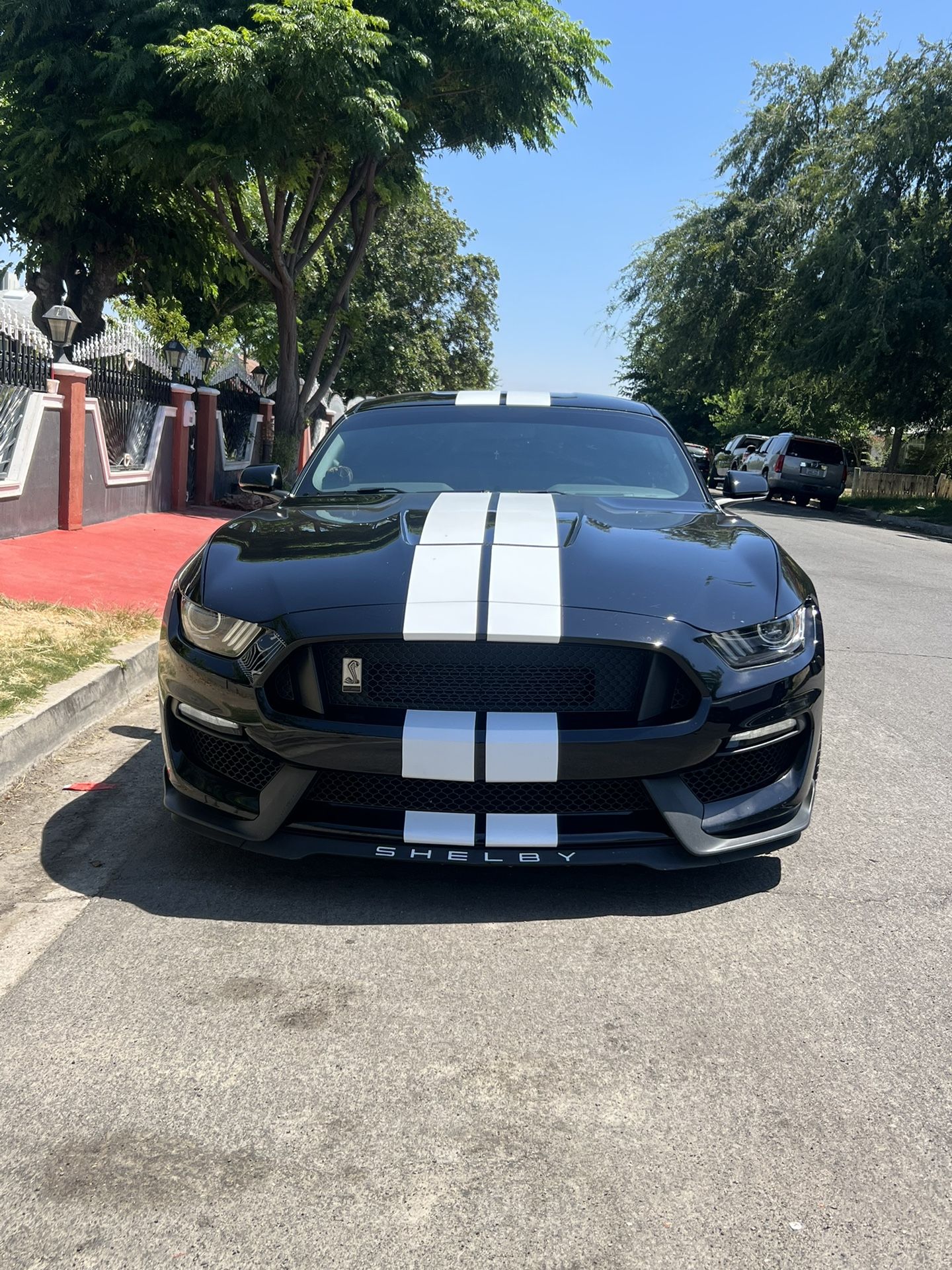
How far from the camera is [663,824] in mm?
3182

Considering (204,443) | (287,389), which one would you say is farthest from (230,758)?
(287,389)

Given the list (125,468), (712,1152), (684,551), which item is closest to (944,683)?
(684,551)

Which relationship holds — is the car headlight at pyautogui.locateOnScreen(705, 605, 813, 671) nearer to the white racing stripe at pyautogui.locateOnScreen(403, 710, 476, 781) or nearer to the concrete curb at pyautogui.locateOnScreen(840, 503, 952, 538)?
the white racing stripe at pyautogui.locateOnScreen(403, 710, 476, 781)

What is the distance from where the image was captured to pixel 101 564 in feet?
32.9

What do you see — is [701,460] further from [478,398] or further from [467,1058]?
[467,1058]

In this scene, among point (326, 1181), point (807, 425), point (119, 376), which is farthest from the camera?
point (807, 425)

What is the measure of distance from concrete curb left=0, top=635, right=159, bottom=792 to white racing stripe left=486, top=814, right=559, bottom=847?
83.9 inches

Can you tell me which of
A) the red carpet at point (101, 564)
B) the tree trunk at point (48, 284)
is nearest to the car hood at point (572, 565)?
the red carpet at point (101, 564)

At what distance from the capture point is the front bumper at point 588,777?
313 cm

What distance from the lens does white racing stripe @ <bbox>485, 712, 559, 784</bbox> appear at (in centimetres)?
309

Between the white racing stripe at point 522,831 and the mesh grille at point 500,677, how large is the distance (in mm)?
297

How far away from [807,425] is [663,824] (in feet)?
144

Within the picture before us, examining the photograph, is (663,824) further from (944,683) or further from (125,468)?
(125,468)

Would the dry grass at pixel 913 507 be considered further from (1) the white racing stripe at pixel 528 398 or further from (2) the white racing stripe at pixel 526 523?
(2) the white racing stripe at pixel 526 523
